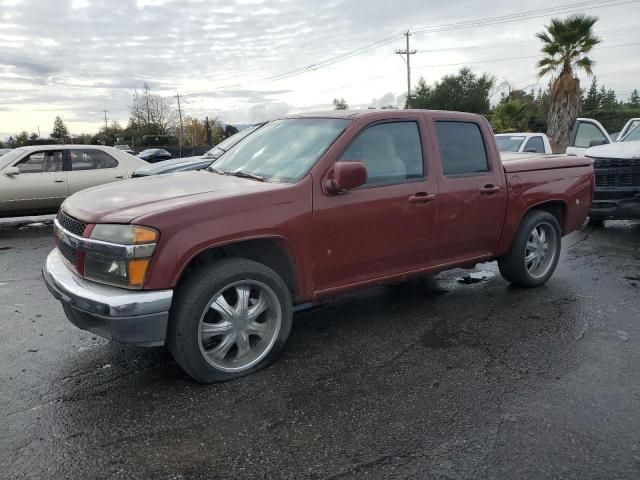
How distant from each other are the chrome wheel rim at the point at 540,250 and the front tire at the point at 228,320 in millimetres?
3011

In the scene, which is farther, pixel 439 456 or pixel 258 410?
pixel 258 410

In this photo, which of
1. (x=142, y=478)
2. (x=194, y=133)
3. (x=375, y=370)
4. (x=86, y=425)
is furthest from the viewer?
(x=194, y=133)

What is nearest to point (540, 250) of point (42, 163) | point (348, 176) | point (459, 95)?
point (348, 176)

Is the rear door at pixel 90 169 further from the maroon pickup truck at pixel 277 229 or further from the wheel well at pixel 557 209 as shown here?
the wheel well at pixel 557 209

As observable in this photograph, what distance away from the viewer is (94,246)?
3.24 m

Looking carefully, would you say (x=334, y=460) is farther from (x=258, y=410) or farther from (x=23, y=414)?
(x=23, y=414)

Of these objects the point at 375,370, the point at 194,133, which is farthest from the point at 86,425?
the point at 194,133

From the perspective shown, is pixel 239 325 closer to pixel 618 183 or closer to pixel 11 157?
pixel 618 183

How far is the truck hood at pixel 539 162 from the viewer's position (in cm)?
523

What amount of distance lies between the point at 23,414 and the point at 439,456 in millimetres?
2461

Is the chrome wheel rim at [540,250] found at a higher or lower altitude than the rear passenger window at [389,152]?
lower

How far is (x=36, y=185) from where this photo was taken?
31.7ft

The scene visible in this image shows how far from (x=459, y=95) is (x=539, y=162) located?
1653 inches

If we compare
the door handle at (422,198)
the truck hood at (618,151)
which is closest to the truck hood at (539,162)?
the door handle at (422,198)
